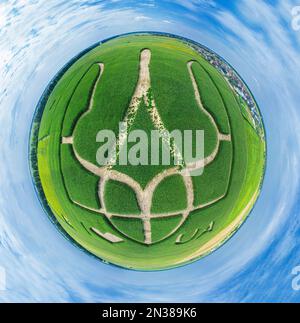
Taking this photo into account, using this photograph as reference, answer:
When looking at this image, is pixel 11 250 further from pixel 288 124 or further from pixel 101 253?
pixel 288 124

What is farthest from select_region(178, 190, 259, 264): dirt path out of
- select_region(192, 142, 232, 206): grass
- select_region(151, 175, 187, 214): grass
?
select_region(151, 175, 187, 214): grass

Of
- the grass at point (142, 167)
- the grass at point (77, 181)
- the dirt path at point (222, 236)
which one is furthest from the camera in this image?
the dirt path at point (222, 236)

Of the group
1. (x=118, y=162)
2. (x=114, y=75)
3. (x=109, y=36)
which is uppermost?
(x=109, y=36)

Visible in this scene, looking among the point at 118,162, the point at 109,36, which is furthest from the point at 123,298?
the point at 109,36

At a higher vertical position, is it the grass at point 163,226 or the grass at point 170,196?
the grass at point 170,196

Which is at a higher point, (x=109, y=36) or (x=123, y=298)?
(x=109, y=36)

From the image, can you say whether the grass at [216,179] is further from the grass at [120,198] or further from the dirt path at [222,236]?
the grass at [120,198]

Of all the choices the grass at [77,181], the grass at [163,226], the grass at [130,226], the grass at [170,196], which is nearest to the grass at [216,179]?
the grass at [170,196]

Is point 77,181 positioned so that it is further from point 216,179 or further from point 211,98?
point 211,98
